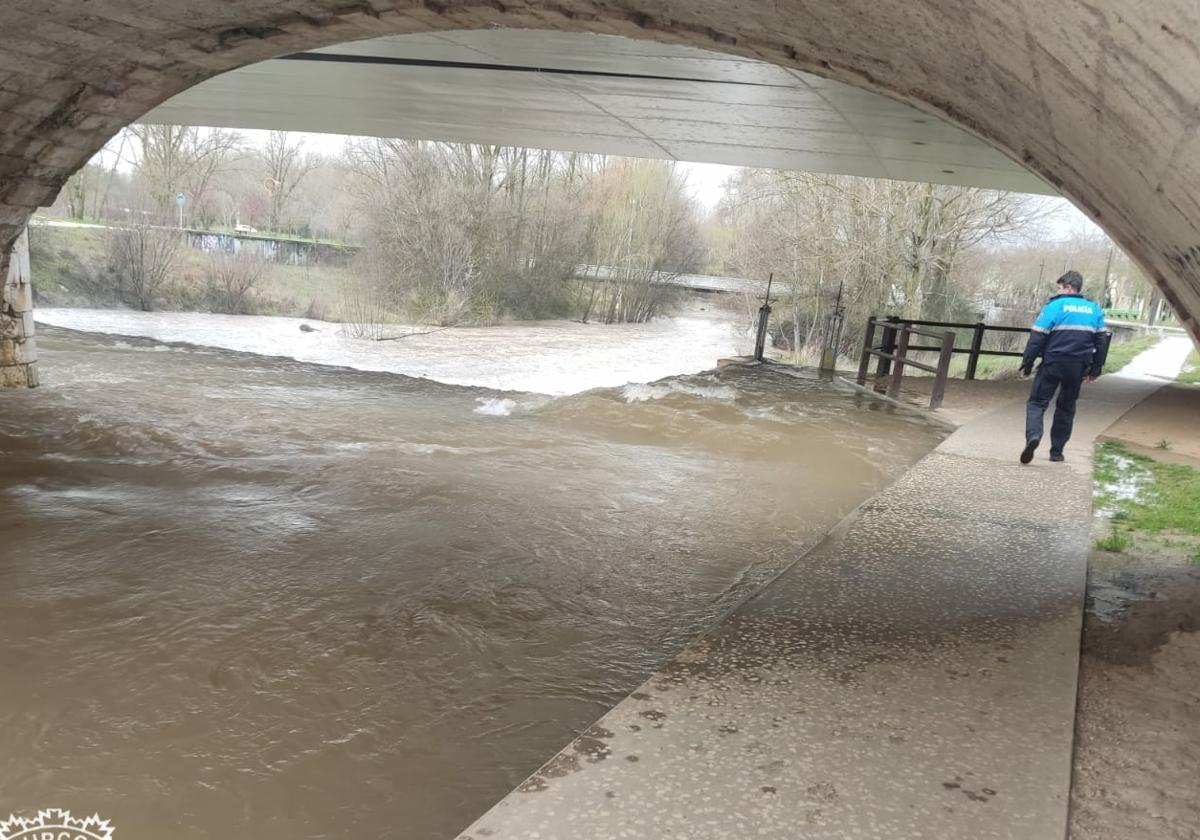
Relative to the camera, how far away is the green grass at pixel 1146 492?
4973 millimetres

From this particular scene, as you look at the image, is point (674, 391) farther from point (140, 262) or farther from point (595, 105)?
point (140, 262)

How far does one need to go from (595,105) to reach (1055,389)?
5.32 m

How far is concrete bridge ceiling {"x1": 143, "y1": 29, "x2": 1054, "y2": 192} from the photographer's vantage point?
258 inches

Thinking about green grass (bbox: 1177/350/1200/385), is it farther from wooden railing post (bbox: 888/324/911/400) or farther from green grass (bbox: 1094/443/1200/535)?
green grass (bbox: 1094/443/1200/535)

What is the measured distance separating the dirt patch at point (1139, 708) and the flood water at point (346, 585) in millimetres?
1638

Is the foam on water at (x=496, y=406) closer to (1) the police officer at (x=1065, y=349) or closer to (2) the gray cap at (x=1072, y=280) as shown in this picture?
(1) the police officer at (x=1065, y=349)

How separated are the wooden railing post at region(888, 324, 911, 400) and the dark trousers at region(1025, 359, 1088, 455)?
3.96 meters

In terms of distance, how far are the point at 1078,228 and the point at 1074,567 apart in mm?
22486

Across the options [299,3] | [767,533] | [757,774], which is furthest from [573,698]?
[299,3]

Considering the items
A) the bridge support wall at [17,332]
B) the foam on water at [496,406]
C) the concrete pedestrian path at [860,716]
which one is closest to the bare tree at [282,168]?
the bridge support wall at [17,332]

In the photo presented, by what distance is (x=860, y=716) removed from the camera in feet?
8.54

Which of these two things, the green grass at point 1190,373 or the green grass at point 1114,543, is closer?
the green grass at point 1114,543

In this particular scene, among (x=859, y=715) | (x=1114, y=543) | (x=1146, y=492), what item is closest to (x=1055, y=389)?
(x=1146, y=492)

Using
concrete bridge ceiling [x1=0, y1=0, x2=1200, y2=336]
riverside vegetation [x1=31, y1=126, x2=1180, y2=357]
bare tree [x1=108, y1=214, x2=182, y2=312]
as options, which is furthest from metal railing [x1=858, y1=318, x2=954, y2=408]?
bare tree [x1=108, y1=214, x2=182, y2=312]
